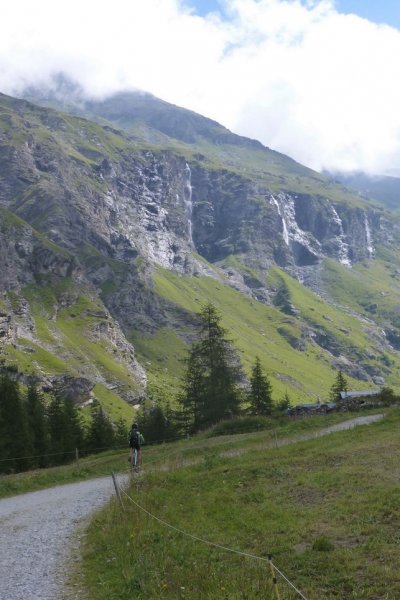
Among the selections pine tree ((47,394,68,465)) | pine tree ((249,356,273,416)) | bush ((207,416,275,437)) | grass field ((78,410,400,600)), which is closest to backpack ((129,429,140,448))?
grass field ((78,410,400,600))

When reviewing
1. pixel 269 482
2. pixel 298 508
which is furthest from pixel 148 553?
pixel 269 482

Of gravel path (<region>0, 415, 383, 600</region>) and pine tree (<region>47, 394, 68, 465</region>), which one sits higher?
pine tree (<region>47, 394, 68, 465</region>)

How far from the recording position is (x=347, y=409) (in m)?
61.5

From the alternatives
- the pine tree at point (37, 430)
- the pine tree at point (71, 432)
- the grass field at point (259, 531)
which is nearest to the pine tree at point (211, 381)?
the pine tree at point (37, 430)

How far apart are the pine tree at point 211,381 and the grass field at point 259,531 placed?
119ft

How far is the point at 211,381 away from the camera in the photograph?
65.9 m

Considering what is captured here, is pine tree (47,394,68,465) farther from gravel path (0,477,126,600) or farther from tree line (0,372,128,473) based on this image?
gravel path (0,477,126,600)

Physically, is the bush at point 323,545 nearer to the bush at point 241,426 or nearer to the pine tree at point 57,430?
the bush at point 241,426

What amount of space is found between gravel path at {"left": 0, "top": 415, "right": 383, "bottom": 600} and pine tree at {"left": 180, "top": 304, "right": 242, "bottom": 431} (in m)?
31.3

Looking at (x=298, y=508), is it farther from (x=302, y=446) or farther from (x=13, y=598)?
(x=302, y=446)

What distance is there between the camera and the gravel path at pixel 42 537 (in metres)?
14.0

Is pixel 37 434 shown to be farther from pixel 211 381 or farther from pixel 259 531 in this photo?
pixel 259 531

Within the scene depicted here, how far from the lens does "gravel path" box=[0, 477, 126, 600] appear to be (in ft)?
45.9

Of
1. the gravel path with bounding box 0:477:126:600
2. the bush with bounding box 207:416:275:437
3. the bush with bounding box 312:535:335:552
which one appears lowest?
the gravel path with bounding box 0:477:126:600
